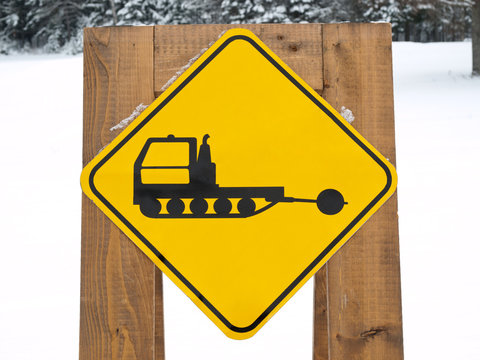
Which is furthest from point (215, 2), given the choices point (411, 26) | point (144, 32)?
point (144, 32)

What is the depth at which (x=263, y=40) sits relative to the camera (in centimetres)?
149

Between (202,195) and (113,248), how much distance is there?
0.33 metres

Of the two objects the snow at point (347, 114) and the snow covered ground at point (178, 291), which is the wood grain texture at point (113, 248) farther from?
the snow covered ground at point (178, 291)

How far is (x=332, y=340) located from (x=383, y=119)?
70 centimetres

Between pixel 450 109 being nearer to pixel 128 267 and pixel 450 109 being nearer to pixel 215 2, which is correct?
pixel 128 267

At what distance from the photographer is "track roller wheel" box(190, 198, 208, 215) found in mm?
1386

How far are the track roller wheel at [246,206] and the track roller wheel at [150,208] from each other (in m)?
0.23

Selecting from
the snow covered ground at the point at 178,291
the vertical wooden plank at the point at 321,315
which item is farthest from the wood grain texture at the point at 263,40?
the snow covered ground at the point at 178,291

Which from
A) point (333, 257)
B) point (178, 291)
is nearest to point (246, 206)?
point (333, 257)

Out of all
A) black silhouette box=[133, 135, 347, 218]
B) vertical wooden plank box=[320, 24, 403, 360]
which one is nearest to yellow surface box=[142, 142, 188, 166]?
black silhouette box=[133, 135, 347, 218]

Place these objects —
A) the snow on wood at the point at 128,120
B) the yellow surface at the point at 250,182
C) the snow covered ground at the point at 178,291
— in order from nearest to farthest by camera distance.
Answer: the yellow surface at the point at 250,182 → the snow on wood at the point at 128,120 → the snow covered ground at the point at 178,291

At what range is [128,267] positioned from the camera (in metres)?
1.45

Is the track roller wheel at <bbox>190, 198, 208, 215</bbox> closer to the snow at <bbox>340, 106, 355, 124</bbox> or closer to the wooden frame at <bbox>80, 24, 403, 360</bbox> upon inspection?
the wooden frame at <bbox>80, 24, 403, 360</bbox>

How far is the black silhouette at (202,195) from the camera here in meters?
1.38
